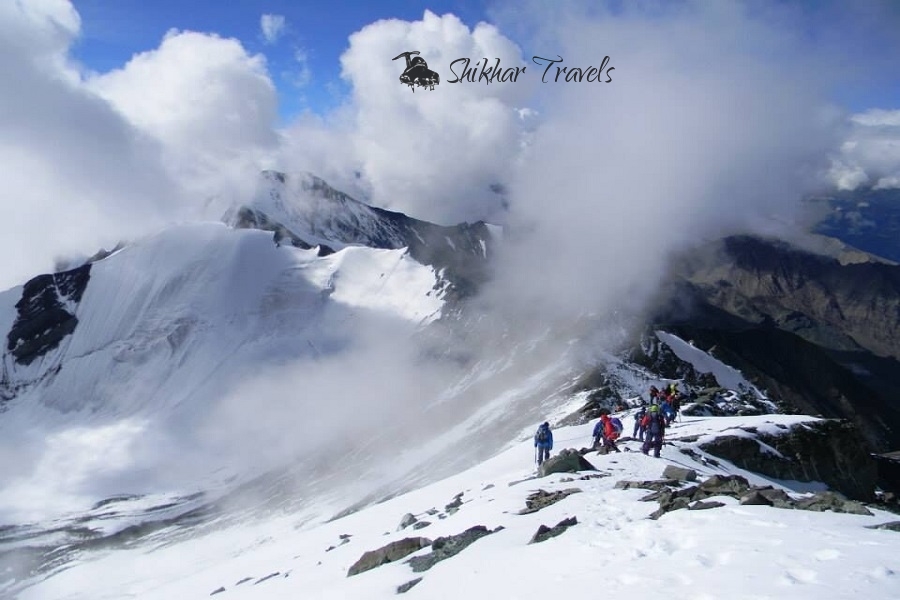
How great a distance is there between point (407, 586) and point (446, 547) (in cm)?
366

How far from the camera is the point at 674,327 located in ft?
597

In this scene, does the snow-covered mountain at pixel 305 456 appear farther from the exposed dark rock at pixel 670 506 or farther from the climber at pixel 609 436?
the exposed dark rock at pixel 670 506

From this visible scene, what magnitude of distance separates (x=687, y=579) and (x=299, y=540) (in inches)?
1246

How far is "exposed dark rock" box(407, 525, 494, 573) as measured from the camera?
18516 millimetres

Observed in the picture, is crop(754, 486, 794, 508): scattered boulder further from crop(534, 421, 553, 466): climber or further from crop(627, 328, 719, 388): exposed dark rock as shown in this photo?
crop(627, 328, 719, 388): exposed dark rock

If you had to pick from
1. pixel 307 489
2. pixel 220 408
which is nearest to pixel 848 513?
pixel 307 489

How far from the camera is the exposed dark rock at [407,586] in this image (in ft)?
53.1

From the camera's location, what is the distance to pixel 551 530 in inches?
735

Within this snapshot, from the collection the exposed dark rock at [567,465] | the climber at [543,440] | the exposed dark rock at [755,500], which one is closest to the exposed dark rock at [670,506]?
the exposed dark rock at [755,500]

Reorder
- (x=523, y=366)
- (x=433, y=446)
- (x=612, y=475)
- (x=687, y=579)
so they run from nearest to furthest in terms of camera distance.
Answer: (x=687, y=579)
(x=612, y=475)
(x=433, y=446)
(x=523, y=366)

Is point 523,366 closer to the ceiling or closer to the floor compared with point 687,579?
closer to the ceiling

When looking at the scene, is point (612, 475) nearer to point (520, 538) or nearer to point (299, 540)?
point (520, 538)

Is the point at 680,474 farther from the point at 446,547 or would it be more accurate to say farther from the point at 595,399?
the point at 595,399

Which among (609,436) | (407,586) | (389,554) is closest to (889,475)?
(609,436)
